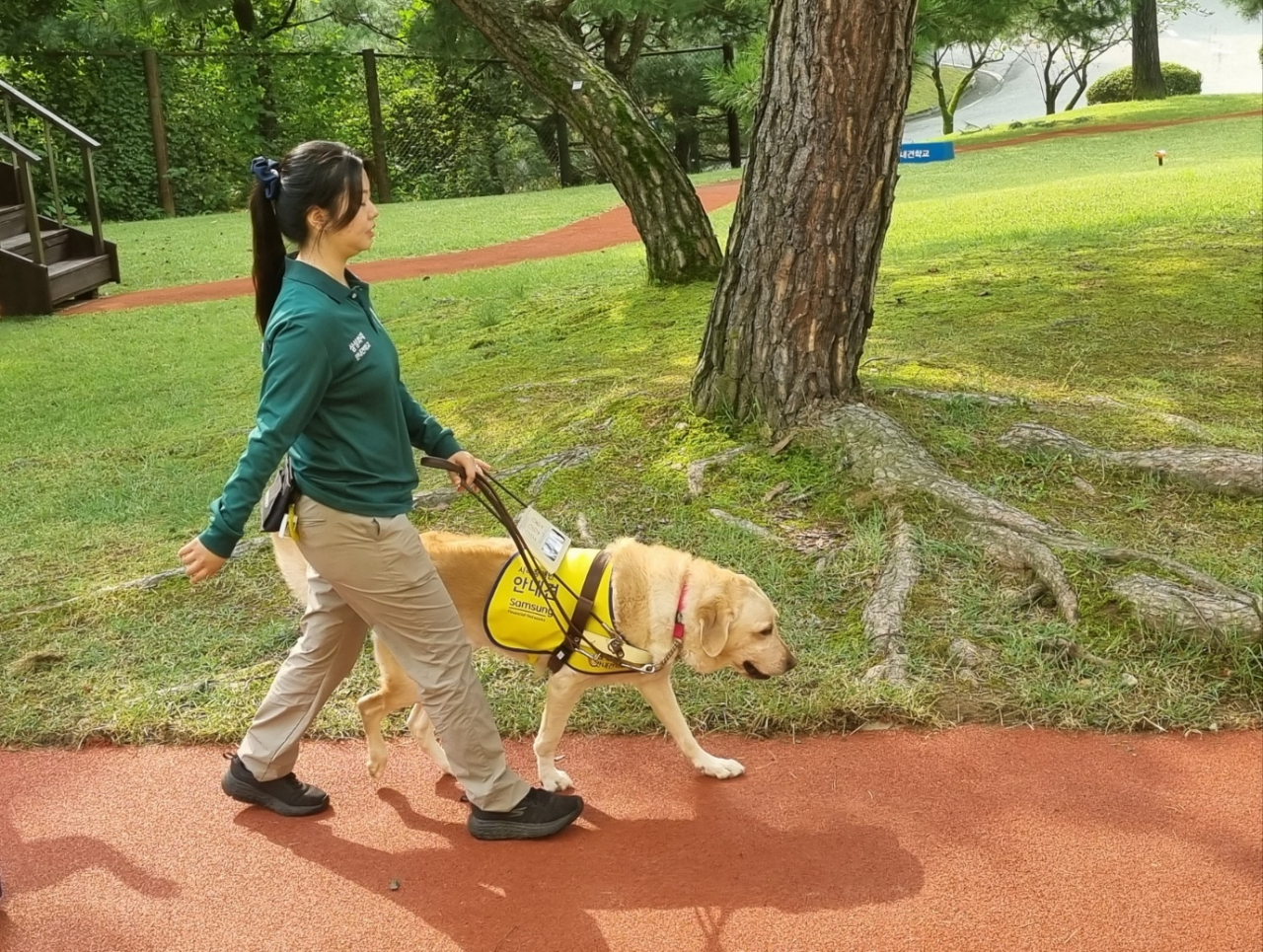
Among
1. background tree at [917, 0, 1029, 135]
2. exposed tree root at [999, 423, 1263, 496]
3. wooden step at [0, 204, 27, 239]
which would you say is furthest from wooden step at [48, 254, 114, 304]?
exposed tree root at [999, 423, 1263, 496]

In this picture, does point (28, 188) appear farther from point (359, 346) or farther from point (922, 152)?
point (359, 346)

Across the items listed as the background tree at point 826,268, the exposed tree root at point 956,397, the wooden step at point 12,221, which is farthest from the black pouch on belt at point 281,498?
the wooden step at point 12,221

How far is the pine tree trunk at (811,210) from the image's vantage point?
5.72 metres

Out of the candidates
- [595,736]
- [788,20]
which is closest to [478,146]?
[788,20]

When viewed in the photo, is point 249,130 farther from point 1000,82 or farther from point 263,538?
point 1000,82

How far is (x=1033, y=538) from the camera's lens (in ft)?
16.2

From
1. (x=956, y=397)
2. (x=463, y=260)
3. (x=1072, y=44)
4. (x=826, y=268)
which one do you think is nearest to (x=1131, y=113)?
(x=1072, y=44)

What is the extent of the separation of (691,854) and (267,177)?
7.56ft

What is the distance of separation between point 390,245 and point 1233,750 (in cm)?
1527

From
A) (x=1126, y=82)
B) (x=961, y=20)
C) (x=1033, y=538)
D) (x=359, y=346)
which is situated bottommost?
(x=1033, y=538)

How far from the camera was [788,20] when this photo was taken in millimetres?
5848

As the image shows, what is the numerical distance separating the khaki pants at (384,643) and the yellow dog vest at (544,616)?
0.23m

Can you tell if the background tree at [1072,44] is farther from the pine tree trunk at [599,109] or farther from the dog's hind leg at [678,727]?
the dog's hind leg at [678,727]

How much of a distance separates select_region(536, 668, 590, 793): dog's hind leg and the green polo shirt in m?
0.78
